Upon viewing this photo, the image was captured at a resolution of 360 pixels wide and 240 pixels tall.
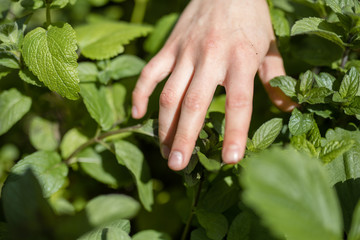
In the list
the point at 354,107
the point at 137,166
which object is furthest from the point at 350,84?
the point at 137,166

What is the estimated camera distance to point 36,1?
3.79 feet

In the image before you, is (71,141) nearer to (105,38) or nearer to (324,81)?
(105,38)

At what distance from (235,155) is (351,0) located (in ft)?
2.24

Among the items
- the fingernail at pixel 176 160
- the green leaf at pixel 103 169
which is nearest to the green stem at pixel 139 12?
the green leaf at pixel 103 169

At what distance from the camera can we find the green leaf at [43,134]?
1466mm

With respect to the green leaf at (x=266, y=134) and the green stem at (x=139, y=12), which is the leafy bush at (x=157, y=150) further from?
the green stem at (x=139, y=12)

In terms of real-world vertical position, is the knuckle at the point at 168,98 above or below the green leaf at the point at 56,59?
below

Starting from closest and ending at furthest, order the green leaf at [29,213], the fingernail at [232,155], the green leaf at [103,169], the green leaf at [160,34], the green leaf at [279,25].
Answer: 1. the green leaf at [29,213]
2. the fingernail at [232,155]
3. the green leaf at [279,25]
4. the green leaf at [103,169]
5. the green leaf at [160,34]

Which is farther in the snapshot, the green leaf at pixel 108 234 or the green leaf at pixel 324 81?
the green leaf at pixel 324 81

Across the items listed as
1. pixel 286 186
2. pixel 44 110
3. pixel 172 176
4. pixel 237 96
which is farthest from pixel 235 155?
pixel 44 110

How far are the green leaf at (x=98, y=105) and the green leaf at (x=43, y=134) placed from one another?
0.98 feet

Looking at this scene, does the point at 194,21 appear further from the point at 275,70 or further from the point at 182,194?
the point at 182,194

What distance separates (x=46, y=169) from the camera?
4.23ft

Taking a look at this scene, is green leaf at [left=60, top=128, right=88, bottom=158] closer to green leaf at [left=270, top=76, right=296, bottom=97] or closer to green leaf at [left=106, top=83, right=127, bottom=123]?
green leaf at [left=106, top=83, right=127, bottom=123]
